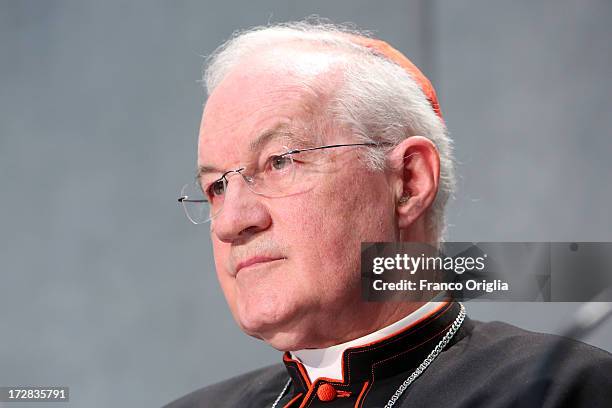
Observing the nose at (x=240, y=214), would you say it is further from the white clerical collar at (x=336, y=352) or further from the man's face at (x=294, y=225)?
the white clerical collar at (x=336, y=352)

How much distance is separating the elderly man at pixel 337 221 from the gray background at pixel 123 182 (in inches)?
6.6

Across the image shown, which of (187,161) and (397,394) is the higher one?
(187,161)

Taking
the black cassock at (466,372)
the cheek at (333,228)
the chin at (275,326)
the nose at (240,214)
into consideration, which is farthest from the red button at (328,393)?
the nose at (240,214)

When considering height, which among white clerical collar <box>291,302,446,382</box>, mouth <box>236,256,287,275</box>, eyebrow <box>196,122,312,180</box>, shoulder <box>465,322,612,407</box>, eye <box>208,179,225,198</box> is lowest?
shoulder <box>465,322,612,407</box>

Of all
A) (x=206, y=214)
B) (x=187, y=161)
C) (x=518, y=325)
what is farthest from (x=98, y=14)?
(x=518, y=325)

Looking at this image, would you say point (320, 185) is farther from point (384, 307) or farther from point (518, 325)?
point (518, 325)

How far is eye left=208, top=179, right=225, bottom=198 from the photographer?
6.92ft

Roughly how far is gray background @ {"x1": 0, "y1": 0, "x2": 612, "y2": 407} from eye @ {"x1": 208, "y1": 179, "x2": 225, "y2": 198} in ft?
1.13

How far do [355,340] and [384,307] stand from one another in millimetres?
87

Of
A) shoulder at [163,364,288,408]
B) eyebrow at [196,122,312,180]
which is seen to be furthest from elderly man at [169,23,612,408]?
shoulder at [163,364,288,408]

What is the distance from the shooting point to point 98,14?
2.50 metres

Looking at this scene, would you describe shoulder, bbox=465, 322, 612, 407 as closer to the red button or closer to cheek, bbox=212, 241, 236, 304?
the red button

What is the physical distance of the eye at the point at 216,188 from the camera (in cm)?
211

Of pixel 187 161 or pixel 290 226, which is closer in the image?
pixel 290 226
